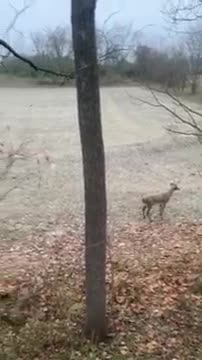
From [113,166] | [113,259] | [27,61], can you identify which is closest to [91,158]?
[27,61]

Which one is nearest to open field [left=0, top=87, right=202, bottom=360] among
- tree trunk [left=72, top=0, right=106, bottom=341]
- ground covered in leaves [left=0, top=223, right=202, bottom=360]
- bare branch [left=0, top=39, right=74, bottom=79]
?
ground covered in leaves [left=0, top=223, right=202, bottom=360]

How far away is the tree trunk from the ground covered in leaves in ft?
0.98

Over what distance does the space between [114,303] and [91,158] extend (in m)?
1.75

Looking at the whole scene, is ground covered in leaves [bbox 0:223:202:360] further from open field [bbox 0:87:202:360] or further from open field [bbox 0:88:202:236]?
open field [bbox 0:88:202:236]

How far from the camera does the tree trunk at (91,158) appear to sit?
4023 millimetres

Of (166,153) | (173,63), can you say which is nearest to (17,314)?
(173,63)

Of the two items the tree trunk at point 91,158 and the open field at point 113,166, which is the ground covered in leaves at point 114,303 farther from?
the open field at point 113,166

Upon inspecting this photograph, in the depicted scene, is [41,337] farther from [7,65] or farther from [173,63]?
[173,63]

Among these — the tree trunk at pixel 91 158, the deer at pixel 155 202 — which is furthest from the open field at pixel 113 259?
the tree trunk at pixel 91 158

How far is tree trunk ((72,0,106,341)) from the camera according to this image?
13.2 ft

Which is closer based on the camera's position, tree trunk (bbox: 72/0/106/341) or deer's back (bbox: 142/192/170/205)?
tree trunk (bbox: 72/0/106/341)

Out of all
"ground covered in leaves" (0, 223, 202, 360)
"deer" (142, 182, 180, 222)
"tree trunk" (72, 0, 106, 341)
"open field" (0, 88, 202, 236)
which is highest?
"tree trunk" (72, 0, 106, 341)

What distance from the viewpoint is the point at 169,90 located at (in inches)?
253

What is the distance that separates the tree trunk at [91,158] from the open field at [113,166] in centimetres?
416
